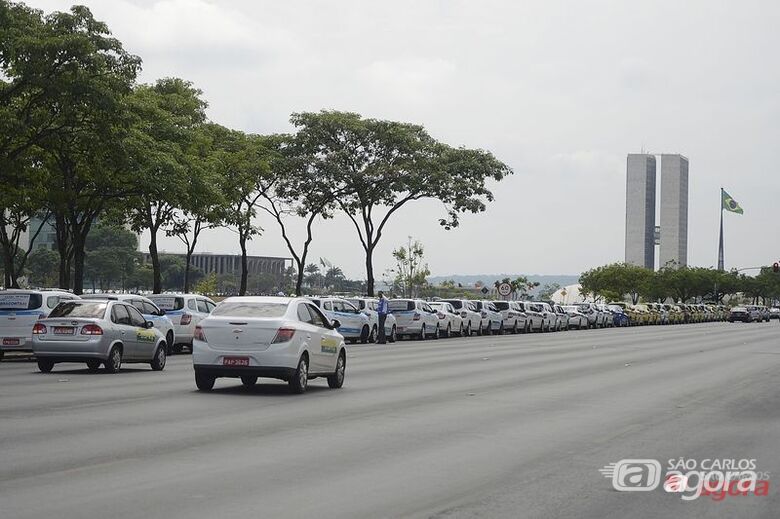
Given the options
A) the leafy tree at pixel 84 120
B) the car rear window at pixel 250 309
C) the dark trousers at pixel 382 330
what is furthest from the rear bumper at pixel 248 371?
the dark trousers at pixel 382 330

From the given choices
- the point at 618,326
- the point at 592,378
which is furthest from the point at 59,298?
the point at 618,326

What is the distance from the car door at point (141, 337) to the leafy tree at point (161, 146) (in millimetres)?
11732

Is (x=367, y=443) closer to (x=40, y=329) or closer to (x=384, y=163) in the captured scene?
(x=40, y=329)

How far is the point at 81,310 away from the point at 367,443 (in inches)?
488

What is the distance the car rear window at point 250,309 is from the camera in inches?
755

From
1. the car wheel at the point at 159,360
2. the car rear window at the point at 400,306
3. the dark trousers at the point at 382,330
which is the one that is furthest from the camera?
the car rear window at the point at 400,306

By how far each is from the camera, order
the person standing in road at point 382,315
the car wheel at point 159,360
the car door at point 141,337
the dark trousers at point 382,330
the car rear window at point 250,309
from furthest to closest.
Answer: the dark trousers at point 382,330 < the person standing in road at point 382,315 < the car wheel at point 159,360 < the car door at point 141,337 < the car rear window at point 250,309

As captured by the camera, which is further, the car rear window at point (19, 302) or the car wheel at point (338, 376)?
the car rear window at point (19, 302)

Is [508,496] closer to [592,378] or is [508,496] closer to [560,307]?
[592,378]

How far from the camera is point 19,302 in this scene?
87.9 feet

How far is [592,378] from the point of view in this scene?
2480 centimetres

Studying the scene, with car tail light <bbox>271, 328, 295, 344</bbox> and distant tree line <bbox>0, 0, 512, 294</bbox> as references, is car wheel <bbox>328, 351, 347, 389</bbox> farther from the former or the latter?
distant tree line <bbox>0, 0, 512, 294</bbox>

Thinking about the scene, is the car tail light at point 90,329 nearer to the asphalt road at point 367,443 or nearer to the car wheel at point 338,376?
the asphalt road at point 367,443

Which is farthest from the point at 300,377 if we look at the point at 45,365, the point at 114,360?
the point at 45,365
